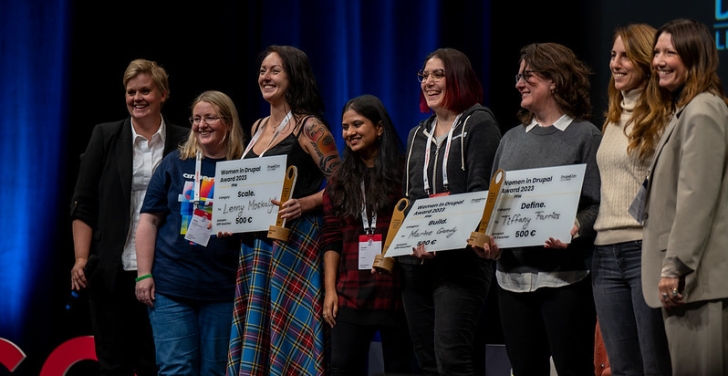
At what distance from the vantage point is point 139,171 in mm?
4324

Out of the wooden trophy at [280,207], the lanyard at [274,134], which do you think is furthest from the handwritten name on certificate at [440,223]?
the lanyard at [274,134]

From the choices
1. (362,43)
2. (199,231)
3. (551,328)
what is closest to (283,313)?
(199,231)

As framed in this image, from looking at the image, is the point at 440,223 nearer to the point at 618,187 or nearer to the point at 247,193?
the point at 618,187

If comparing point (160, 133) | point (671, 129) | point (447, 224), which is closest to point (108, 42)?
point (160, 133)

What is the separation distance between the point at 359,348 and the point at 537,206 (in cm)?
89

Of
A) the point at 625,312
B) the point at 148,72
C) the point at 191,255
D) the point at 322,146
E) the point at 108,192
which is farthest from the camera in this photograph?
the point at 148,72

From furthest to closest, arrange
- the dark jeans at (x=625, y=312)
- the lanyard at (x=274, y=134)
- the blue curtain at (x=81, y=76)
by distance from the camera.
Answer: the blue curtain at (x=81, y=76) → the lanyard at (x=274, y=134) → the dark jeans at (x=625, y=312)

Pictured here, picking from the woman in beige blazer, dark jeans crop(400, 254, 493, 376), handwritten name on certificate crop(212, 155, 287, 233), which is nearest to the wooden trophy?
handwritten name on certificate crop(212, 155, 287, 233)

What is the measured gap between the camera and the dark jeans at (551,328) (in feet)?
10.1

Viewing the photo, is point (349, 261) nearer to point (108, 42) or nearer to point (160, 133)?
point (160, 133)

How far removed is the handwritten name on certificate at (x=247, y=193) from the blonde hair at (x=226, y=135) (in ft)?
0.74

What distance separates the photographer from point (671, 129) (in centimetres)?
291

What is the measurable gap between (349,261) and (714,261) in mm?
1374

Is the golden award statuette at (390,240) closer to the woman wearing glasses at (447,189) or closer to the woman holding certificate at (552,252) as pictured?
the woman wearing glasses at (447,189)
